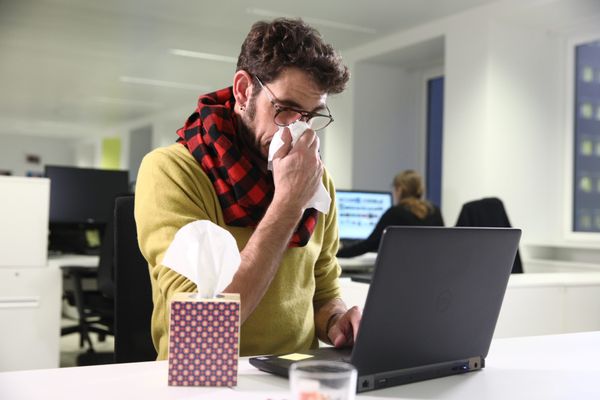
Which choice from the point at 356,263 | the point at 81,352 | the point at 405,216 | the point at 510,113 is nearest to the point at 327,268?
the point at 356,263

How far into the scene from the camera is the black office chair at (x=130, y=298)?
4.73 feet

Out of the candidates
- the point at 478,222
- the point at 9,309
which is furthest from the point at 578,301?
the point at 9,309

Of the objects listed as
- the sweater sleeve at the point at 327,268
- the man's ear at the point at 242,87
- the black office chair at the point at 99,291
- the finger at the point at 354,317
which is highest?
the man's ear at the point at 242,87

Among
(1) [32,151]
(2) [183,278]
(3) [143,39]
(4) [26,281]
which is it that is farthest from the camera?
(1) [32,151]

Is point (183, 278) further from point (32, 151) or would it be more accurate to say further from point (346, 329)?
point (32, 151)

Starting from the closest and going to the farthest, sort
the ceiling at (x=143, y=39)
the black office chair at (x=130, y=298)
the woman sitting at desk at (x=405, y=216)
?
1. the black office chair at (x=130, y=298)
2. the woman sitting at desk at (x=405, y=216)
3. the ceiling at (x=143, y=39)

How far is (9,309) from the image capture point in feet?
9.71

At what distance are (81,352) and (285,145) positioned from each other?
12.1 ft

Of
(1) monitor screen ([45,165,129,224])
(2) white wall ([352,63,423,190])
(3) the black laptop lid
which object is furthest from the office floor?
(3) the black laptop lid

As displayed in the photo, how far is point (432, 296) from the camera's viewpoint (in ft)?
3.24

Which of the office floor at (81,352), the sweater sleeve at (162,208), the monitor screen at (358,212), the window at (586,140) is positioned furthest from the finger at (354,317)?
the window at (586,140)

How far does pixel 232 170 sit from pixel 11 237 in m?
2.01

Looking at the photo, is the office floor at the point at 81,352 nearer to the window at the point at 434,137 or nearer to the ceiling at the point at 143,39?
the ceiling at the point at 143,39

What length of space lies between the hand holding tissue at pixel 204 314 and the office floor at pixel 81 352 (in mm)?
3157
